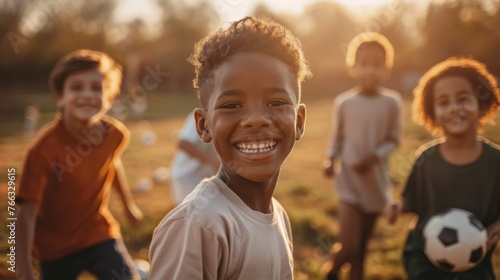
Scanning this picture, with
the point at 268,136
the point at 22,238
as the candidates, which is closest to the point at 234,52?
the point at 268,136

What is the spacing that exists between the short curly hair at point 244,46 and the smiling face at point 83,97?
4.84ft

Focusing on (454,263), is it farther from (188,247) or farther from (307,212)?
(307,212)

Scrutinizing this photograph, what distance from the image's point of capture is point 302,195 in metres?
7.67

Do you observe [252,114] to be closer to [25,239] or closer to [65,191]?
[25,239]

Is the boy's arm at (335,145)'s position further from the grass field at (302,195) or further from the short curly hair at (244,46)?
the short curly hair at (244,46)

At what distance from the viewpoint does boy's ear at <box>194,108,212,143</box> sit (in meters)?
1.94

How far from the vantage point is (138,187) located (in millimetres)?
8102

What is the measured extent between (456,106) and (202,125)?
1.74 meters

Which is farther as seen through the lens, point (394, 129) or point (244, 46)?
point (394, 129)

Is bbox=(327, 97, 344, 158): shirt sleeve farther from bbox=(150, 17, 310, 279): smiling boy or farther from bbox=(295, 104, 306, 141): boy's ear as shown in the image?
bbox=(150, 17, 310, 279): smiling boy

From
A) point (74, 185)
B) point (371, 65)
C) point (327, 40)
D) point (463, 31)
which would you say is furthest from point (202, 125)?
point (327, 40)

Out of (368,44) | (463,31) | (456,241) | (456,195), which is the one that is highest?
(463,31)

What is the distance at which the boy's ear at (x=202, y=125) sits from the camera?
1.94 meters

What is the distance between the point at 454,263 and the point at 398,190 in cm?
494
